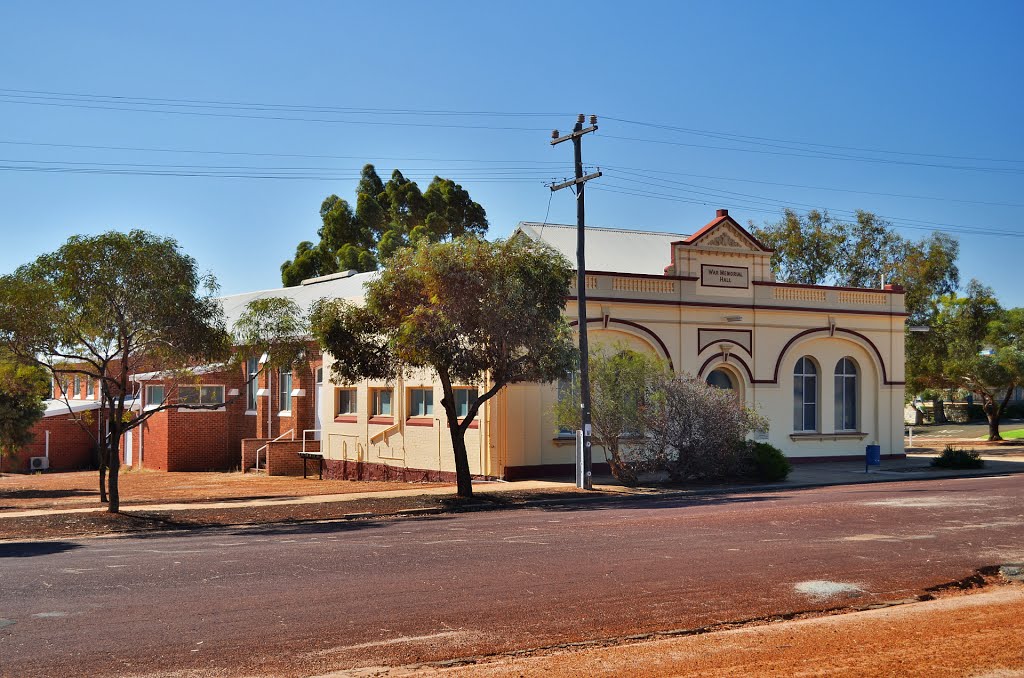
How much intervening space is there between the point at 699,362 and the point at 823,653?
22496 mm

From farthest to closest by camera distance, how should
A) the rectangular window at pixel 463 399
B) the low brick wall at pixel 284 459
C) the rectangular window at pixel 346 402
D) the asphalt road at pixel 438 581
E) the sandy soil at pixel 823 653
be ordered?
the low brick wall at pixel 284 459 → the rectangular window at pixel 346 402 → the rectangular window at pixel 463 399 → the asphalt road at pixel 438 581 → the sandy soil at pixel 823 653

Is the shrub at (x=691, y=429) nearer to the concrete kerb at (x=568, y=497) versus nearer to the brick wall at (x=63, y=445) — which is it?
the concrete kerb at (x=568, y=497)

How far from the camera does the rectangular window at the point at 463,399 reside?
27703 mm

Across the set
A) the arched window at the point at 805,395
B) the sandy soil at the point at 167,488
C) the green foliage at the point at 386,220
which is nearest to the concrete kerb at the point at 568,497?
the sandy soil at the point at 167,488

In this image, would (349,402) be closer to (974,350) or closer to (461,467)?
(461,467)

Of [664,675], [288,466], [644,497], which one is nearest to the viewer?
[664,675]

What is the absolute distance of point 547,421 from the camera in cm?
2745

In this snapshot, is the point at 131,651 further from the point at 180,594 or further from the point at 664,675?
the point at 664,675

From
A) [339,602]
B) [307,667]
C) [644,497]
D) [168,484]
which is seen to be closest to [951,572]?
[339,602]

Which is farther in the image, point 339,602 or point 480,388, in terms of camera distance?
point 480,388

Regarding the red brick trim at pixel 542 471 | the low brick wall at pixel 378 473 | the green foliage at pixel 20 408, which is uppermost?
the green foliage at pixel 20 408

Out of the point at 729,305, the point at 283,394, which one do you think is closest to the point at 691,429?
the point at 729,305

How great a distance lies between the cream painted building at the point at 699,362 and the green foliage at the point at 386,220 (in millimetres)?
30149

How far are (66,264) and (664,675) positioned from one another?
1452cm
